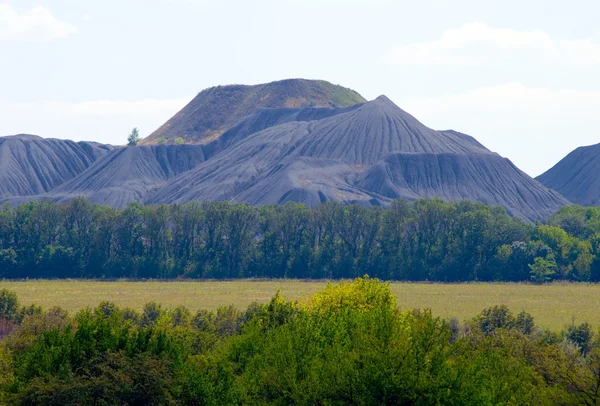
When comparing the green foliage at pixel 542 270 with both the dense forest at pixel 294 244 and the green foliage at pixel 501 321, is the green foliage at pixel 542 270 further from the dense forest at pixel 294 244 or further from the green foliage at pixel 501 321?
the green foliage at pixel 501 321

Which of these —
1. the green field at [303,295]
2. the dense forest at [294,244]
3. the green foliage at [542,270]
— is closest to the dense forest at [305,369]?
the green field at [303,295]

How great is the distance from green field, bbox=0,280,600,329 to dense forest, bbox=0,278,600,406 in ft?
125

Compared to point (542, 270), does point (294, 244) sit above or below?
above

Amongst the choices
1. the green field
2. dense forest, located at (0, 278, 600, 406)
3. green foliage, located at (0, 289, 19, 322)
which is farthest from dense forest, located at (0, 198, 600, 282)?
dense forest, located at (0, 278, 600, 406)

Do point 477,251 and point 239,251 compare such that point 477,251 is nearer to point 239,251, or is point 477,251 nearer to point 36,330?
point 239,251

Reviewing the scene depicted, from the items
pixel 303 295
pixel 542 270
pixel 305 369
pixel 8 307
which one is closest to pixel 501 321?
pixel 305 369

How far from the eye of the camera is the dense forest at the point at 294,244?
442 ft

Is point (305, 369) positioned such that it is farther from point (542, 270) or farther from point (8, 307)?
point (542, 270)

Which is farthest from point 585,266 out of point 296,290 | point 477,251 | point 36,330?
point 36,330

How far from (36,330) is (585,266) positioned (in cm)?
9501

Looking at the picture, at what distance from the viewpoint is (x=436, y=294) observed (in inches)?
4247

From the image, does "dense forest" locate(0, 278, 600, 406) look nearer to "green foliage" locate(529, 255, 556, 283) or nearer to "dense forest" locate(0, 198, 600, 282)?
"green foliage" locate(529, 255, 556, 283)

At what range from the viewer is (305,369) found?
36.1 m

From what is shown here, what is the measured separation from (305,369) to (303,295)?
65751mm
